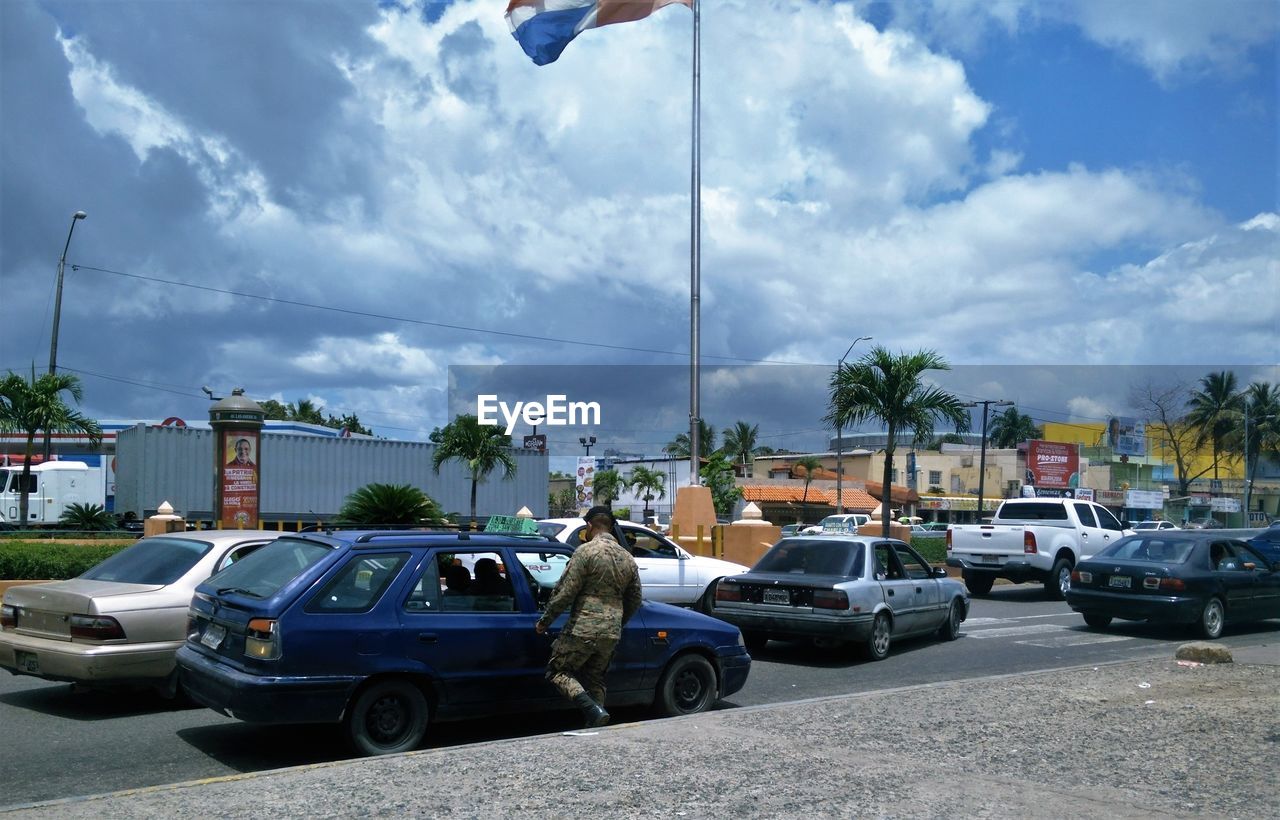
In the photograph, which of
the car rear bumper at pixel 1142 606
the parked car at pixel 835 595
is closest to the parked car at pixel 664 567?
the parked car at pixel 835 595

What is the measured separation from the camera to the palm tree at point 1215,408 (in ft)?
247

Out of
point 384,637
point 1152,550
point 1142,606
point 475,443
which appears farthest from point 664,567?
point 475,443

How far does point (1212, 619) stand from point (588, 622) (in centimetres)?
1073

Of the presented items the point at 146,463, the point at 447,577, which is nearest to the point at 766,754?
the point at 447,577

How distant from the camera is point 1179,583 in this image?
14578 mm

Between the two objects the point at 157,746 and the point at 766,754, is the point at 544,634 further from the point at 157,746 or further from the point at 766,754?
the point at 157,746

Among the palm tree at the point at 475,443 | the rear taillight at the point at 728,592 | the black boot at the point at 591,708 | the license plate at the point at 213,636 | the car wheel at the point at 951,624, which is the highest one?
the palm tree at the point at 475,443

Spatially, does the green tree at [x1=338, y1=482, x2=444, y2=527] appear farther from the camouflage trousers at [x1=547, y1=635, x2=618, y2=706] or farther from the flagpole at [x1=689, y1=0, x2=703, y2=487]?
the camouflage trousers at [x1=547, y1=635, x2=618, y2=706]

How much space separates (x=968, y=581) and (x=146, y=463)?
977 inches

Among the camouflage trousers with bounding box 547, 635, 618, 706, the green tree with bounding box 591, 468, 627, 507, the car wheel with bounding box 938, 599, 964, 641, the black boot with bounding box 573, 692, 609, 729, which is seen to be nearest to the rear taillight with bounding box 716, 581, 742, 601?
the car wheel with bounding box 938, 599, 964, 641

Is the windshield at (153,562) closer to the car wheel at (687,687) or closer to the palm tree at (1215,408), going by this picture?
the car wheel at (687,687)

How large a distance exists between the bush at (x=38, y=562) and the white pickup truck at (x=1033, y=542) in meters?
14.9

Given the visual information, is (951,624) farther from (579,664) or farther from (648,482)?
(648,482)

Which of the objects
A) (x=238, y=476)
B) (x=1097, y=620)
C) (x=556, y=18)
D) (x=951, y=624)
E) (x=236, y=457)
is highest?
(x=556, y=18)
